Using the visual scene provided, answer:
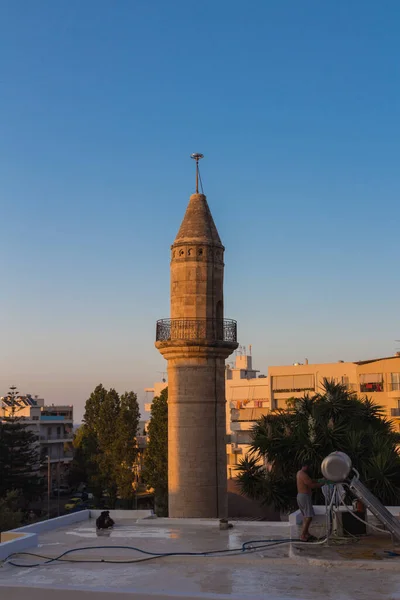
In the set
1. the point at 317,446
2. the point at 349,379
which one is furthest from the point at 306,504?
the point at 349,379

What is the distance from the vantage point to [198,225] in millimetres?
21656

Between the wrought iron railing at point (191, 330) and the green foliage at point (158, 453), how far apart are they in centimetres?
1894

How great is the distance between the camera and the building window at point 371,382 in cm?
5309

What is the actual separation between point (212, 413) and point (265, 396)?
138ft

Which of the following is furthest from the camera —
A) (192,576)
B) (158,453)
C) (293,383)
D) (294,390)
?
(293,383)

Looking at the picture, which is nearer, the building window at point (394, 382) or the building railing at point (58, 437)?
the building window at point (394, 382)

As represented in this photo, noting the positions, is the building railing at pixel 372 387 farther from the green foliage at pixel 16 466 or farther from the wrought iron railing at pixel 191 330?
the wrought iron railing at pixel 191 330

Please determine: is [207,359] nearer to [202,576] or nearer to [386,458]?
[386,458]

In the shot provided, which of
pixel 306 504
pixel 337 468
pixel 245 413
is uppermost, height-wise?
pixel 245 413

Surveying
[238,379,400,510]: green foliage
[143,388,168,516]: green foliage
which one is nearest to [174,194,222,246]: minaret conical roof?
[238,379,400,510]: green foliage

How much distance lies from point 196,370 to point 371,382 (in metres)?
35.3

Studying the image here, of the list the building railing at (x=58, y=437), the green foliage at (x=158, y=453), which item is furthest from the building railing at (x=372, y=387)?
the building railing at (x=58, y=437)

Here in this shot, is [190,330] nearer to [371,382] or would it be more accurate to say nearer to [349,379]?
[371,382]

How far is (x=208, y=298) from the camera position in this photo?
838 inches
